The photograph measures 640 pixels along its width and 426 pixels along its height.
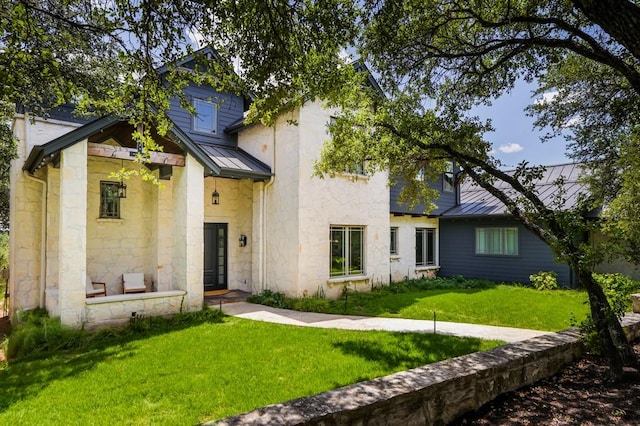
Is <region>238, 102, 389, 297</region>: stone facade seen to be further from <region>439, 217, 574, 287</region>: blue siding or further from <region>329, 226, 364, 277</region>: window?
<region>439, 217, 574, 287</region>: blue siding

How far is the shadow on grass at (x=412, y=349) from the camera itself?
565cm

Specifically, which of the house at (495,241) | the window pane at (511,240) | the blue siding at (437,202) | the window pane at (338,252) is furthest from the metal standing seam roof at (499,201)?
the window pane at (338,252)

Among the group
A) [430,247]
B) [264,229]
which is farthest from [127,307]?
[430,247]

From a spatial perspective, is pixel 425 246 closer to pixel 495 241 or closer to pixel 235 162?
pixel 495 241

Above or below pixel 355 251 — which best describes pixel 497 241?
above

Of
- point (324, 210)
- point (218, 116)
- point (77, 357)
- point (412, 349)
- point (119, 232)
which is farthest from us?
point (218, 116)

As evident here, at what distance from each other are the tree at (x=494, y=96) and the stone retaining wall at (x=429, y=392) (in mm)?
976

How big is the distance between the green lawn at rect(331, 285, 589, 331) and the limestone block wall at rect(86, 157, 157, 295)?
583 centimetres

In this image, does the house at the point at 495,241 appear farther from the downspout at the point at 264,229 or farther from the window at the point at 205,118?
the window at the point at 205,118

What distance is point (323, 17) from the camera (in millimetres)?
5320

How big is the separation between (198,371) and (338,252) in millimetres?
7187

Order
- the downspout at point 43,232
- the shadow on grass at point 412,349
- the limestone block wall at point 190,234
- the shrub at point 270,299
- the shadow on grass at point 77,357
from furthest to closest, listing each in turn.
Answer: the shrub at point 270,299, the downspout at point 43,232, the limestone block wall at point 190,234, the shadow on grass at point 412,349, the shadow on grass at point 77,357

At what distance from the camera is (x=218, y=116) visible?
43.1 ft

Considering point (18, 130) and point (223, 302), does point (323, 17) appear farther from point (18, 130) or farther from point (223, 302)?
point (18, 130)
